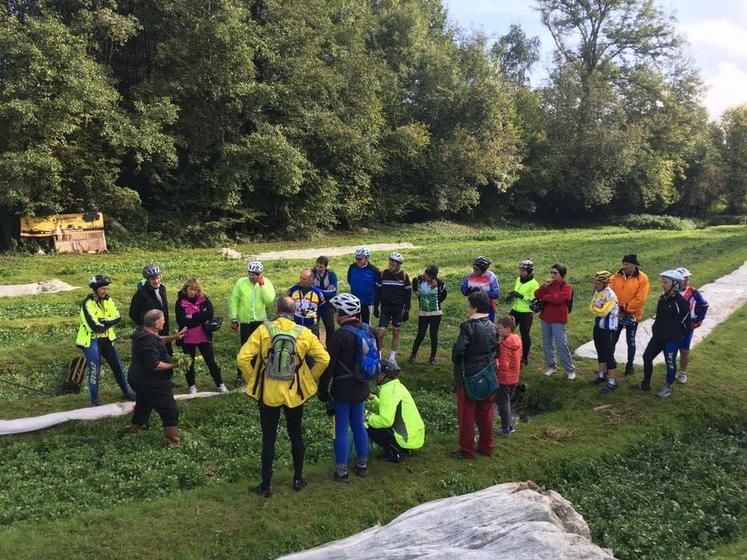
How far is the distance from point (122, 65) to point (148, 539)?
30.6 metres

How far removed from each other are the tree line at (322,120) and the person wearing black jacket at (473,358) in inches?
845

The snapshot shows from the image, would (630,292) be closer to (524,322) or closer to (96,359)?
(524,322)

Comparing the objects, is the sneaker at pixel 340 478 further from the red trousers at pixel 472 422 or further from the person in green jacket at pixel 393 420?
the red trousers at pixel 472 422

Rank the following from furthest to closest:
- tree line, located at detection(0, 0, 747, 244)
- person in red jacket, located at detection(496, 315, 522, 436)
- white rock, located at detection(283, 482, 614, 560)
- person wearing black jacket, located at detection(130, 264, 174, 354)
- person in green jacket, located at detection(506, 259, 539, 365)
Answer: tree line, located at detection(0, 0, 747, 244) < person in green jacket, located at detection(506, 259, 539, 365) < person wearing black jacket, located at detection(130, 264, 174, 354) < person in red jacket, located at detection(496, 315, 522, 436) < white rock, located at detection(283, 482, 614, 560)

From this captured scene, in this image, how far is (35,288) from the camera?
1830 centimetres

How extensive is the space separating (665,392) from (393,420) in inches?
218

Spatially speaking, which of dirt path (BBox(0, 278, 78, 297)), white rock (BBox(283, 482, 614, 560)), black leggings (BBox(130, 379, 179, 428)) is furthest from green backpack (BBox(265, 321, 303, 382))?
dirt path (BBox(0, 278, 78, 297))

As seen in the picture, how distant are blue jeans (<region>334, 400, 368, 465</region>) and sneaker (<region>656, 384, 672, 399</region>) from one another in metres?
5.90

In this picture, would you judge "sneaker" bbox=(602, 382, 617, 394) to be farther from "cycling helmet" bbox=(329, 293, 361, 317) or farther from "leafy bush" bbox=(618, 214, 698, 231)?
"leafy bush" bbox=(618, 214, 698, 231)

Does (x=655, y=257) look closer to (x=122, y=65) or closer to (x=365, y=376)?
(x=365, y=376)

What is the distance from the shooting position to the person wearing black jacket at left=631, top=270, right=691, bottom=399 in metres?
9.71

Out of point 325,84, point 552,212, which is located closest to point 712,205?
point 552,212

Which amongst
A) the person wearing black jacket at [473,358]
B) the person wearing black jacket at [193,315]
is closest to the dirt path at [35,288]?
the person wearing black jacket at [193,315]

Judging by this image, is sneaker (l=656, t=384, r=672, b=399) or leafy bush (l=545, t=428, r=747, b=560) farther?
sneaker (l=656, t=384, r=672, b=399)
